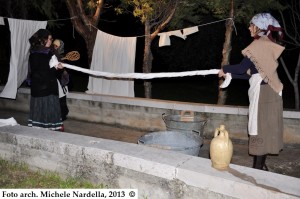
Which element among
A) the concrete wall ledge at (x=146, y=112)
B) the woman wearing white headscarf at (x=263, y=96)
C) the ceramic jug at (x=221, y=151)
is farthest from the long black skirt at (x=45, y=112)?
the ceramic jug at (x=221, y=151)

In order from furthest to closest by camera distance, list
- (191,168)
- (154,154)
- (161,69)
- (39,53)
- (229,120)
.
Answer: (161,69) → (229,120) → (39,53) → (154,154) → (191,168)

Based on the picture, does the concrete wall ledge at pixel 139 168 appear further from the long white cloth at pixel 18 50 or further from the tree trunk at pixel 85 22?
the tree trunk at pixel 85 22

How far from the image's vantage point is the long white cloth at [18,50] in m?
9.14

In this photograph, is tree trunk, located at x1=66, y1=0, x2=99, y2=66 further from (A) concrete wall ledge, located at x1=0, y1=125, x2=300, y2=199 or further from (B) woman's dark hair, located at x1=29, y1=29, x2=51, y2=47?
(A) concrete wall ledge, located at x1=0, y1=125, x2=300, y2=199

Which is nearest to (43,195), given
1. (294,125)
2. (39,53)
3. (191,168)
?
(191,168)

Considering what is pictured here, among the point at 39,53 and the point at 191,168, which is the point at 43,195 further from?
the point at 39,53

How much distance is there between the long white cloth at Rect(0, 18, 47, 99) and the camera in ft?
30.0

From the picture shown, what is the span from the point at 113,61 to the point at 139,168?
6.09 meters

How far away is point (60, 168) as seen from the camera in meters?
4.68

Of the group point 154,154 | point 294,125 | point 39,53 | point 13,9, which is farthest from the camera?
point 13,9

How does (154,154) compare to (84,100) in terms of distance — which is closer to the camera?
(154,154)

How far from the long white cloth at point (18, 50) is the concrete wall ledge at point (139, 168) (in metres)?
4.27

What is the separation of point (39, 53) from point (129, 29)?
1694cm

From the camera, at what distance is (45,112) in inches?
253
